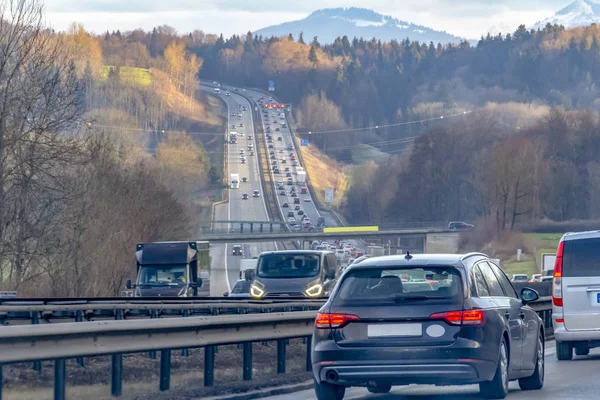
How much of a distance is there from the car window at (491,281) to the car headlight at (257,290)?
719 inches

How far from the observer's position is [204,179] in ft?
516

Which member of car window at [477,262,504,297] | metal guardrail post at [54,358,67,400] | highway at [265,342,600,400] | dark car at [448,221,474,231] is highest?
car window at [477,262,504,297]

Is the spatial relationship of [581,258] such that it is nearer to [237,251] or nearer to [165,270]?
[165,270]

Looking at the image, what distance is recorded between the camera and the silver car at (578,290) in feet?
58.0

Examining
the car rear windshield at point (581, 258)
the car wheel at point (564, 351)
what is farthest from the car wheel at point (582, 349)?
the car rear windshield at point (581, 258)

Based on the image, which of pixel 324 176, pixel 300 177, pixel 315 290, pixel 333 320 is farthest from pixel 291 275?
pixel 324 176

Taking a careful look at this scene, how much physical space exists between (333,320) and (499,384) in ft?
6.17

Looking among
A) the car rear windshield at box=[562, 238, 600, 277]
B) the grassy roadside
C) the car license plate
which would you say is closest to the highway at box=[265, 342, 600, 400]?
the car license plate

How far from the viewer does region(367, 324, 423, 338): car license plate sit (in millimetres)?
11180

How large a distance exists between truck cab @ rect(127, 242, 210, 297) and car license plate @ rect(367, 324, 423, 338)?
28403mm

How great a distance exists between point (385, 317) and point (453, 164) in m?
134

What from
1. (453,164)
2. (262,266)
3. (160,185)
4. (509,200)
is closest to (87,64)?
(453,164)

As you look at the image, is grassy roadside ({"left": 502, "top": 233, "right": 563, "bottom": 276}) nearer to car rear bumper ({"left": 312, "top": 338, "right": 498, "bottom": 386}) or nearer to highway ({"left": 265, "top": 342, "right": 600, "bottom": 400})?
highway ({"left": 265, "top": 342, "right": 600, "bottom": 400})

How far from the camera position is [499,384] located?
1181cm
